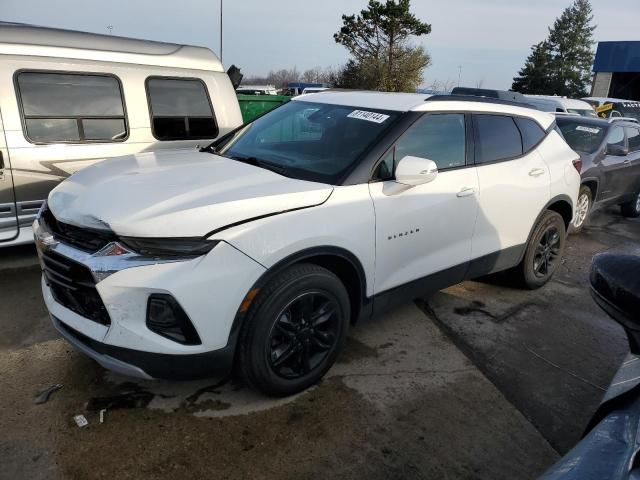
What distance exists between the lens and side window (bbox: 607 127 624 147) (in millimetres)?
7285

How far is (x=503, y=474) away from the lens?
251 cm

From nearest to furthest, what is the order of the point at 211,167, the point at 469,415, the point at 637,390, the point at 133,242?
the point at 637,390 < the point at 133,242 < the point at 469,415 < the point at 211,167

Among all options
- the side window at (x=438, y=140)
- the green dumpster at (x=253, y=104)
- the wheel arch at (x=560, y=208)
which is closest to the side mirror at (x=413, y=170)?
the side window at (x=438, y=140)

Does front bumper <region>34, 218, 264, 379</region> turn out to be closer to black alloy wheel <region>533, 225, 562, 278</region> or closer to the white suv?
the white suv

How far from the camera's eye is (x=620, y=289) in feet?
5.41

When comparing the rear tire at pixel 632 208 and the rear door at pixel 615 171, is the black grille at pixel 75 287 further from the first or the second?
the rear tire at pixel 632 208

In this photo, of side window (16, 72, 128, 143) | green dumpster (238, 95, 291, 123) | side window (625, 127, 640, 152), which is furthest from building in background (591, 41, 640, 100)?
side window (16, 72, 128, 143)

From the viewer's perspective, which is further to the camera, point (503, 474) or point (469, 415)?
point (469, 415)

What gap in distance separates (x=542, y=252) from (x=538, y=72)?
5450cm

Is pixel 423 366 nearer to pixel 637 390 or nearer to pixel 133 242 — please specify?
pixel 637 390

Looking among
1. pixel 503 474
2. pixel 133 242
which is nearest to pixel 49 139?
pixel 133 242

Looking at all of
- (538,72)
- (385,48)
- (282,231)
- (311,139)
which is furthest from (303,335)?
(538,72)

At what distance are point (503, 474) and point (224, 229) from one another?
189 cm

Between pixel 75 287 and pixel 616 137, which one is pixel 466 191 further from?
pixel 616 137
